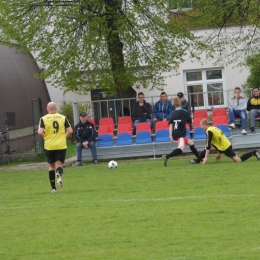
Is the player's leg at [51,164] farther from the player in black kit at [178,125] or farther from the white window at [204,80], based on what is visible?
the white window at [204,80]

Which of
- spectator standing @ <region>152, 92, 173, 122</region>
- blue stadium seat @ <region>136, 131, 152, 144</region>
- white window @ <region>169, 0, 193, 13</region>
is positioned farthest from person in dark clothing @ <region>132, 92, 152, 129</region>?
white window @ <region>169, 0, 193, 13</region>

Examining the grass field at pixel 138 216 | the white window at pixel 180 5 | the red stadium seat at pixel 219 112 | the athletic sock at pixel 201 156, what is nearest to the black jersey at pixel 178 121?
the athletic sock at pixel 201 156

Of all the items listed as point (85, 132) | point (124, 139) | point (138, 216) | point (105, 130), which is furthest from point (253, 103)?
point (138, 216)

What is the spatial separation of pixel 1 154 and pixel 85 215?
15.6 m

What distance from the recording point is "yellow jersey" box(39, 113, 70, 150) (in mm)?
15016

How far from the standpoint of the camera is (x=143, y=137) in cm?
2384

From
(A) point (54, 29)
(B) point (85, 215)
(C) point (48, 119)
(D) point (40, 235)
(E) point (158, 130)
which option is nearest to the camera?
(D) point (40, 235)

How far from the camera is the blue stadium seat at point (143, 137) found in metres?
23.8

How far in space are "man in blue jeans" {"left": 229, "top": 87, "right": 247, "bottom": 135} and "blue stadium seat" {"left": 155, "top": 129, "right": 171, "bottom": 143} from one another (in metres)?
2.04

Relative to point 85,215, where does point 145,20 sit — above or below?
above

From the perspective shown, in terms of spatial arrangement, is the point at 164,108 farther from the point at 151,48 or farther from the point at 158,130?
the point at 151,48

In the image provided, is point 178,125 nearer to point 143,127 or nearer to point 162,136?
point 162,136

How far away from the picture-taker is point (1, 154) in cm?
2688

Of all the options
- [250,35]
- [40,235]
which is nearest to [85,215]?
[40,235]
